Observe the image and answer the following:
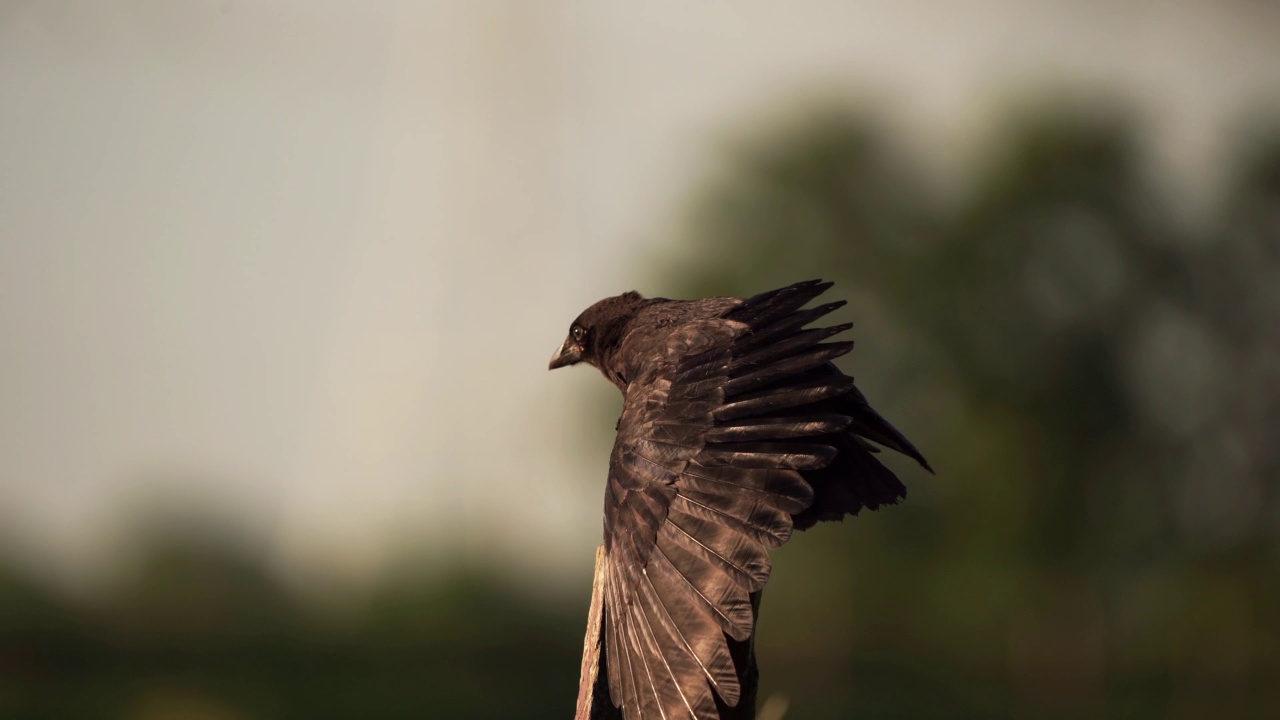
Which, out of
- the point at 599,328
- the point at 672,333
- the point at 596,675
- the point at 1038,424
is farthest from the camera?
the point at 1038,424

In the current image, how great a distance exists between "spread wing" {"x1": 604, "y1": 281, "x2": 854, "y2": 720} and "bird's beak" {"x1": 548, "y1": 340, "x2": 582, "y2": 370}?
1718 mm

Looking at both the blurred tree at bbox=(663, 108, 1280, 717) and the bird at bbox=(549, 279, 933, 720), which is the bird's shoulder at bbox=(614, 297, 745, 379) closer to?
the bird at bbox=(549, 279, 933, 720)

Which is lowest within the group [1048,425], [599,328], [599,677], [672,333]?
[599,677]

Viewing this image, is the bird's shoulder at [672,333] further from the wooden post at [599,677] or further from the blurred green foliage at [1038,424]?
the blurred green foliage at [1038,424]

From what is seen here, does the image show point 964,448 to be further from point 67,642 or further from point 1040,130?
point 67,642

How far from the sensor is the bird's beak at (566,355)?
7426mm

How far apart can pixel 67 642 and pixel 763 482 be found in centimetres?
2289

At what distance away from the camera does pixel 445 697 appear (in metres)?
26.0

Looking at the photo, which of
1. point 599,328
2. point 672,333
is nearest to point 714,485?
point 672,333

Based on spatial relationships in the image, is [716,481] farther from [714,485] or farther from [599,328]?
[599,328]

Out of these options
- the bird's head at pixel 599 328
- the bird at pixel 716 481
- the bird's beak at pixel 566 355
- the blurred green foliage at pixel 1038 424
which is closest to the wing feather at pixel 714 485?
the bird at pixel 716 481

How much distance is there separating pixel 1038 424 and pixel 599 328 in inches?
1095

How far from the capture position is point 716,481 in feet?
16.6

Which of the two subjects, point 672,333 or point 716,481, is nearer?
point 716,481
